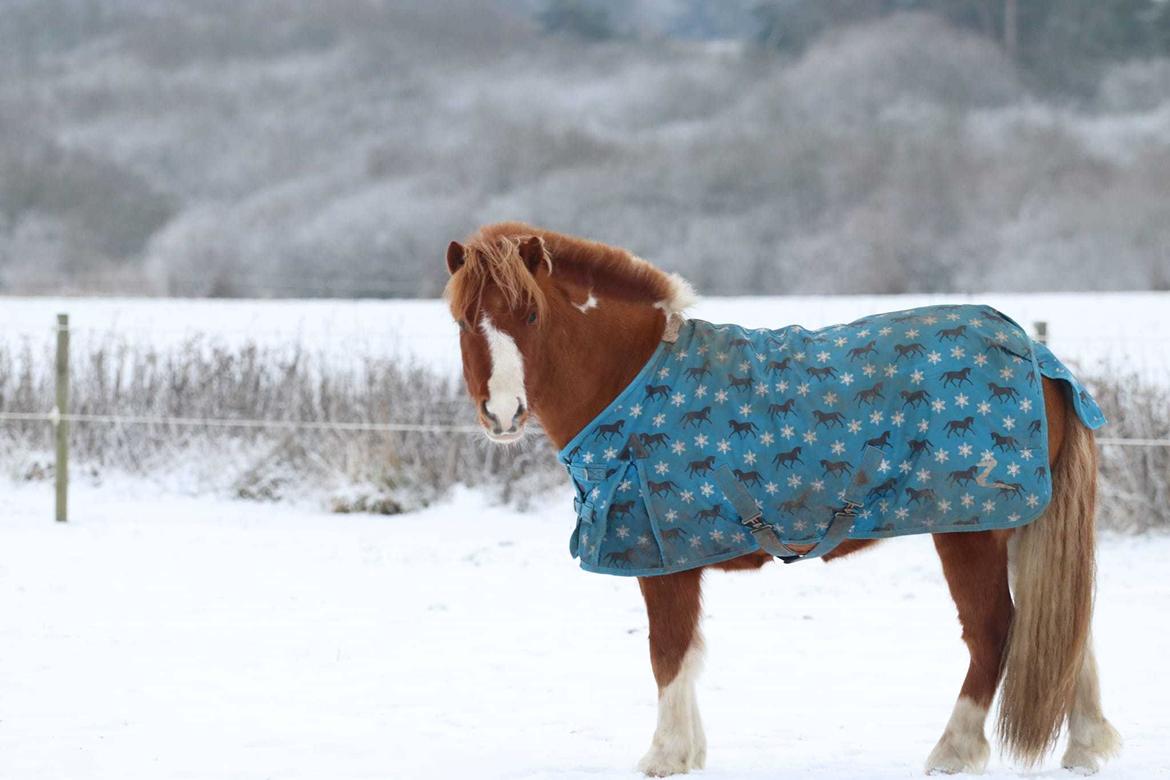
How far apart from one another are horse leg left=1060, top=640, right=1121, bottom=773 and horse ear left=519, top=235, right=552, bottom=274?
1.93 meters

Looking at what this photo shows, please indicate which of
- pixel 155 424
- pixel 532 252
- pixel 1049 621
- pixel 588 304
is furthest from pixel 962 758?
pixel 155 424

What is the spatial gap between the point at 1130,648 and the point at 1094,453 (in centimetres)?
221

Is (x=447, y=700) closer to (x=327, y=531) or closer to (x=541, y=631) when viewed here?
(x=541, y=631)

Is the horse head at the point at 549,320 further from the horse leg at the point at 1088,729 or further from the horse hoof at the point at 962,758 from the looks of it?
the horse leg at the point at 1088,729

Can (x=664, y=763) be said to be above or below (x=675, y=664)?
below

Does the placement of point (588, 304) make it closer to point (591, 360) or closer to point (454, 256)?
point (591, 360)

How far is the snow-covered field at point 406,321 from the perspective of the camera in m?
9.48

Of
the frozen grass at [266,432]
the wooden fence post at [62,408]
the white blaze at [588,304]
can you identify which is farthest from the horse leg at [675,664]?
the wooden fence post at [62,408]

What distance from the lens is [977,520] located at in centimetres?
326

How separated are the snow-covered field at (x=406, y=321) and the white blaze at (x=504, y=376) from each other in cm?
613

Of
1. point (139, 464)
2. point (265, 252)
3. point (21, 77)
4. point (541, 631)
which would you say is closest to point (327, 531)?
point (139, 464)

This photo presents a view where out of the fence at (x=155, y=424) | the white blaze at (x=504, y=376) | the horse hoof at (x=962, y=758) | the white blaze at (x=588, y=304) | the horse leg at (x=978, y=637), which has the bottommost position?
the horse hoof at (x=962, y=758)

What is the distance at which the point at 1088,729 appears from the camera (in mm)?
3361

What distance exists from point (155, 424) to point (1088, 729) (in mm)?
7993
